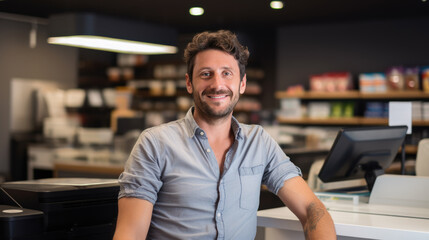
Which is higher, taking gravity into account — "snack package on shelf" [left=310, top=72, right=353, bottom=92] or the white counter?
"snack package on shelf" [left=310, top=72, right=353, bottom=92]

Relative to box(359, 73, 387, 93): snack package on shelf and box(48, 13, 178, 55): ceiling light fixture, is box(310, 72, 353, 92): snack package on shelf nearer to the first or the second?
box(359, 73, 387, 93): snack package on shelf

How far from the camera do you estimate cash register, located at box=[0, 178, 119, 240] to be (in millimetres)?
2164

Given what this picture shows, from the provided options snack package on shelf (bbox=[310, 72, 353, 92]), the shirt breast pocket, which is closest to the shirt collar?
the shirt breast pocket

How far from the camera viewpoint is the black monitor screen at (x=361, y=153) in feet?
9.39

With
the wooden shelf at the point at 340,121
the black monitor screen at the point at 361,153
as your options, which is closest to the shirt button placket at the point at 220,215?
the black monitor screen at the point at 361,153

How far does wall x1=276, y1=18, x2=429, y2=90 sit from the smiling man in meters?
6.57

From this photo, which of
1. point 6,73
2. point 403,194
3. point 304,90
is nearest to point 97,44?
point 6,73

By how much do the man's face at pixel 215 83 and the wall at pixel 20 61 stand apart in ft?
22.6

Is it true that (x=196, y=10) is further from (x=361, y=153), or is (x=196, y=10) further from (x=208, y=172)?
(x=208, y=172)

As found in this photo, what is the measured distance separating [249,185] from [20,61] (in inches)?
298

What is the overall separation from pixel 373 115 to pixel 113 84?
5.58 m

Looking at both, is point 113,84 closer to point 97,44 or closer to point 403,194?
point 97,44

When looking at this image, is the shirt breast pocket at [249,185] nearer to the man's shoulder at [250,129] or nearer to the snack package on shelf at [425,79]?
the man's shoulder at [250,129]

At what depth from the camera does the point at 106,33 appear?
20.6 feet
